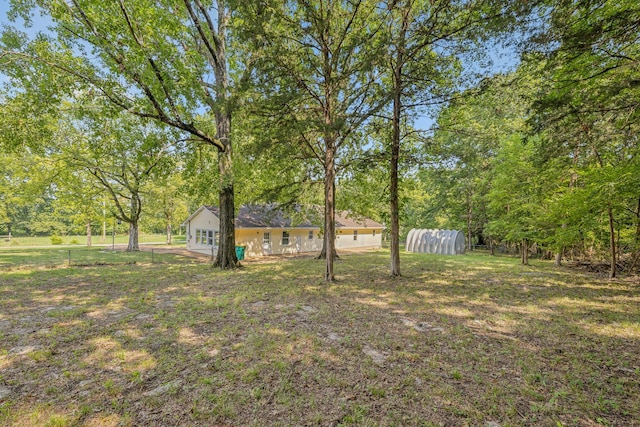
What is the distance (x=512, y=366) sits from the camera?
3523 millimetres

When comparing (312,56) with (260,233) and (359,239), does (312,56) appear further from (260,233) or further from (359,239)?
(359,239)

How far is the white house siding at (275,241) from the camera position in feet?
→ 58.0

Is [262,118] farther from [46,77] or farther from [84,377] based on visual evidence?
[84,377]

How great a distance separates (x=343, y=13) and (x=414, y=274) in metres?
8.99

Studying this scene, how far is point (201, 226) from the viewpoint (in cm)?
2028

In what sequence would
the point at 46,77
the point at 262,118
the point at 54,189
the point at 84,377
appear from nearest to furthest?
1. the point at 84,377
2. the point at 46,77
3. the point at 262,118
4. the point at 54,189

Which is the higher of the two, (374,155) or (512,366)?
(374,155)

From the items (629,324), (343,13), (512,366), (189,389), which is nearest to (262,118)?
(343,13)

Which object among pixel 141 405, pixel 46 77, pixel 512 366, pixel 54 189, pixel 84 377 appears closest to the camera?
pixel 141 405

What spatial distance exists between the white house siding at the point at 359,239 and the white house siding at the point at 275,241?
2281 mm

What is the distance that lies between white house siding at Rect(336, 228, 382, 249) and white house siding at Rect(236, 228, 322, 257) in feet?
7.48

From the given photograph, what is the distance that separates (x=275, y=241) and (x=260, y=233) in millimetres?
1395

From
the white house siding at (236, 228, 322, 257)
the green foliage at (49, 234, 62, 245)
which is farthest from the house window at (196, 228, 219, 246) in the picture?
the green foliage at (49, 234, 62, 245)

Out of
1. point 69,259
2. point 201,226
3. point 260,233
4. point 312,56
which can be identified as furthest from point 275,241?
point 312,56
